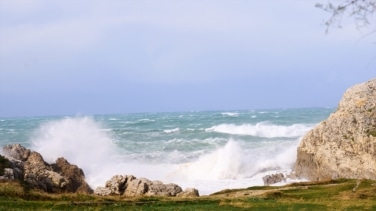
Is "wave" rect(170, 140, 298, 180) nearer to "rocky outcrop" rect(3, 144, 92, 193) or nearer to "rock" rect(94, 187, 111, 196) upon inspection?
"rocky outcrop" rect(3, 144, 92, 193)

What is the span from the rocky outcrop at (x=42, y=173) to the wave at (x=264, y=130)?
47.6 meters

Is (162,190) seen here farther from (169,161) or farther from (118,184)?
(169,161)

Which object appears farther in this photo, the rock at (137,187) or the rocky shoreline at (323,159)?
the rocky shoreline at (323,159)

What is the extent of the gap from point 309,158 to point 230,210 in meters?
20.0

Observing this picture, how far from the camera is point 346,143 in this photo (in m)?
37.2

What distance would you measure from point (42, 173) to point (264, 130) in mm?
58890

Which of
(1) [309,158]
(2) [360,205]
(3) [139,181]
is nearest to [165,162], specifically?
(1) [309,158]

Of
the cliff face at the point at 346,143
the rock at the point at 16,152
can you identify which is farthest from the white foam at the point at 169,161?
the rock at the point at 16,152

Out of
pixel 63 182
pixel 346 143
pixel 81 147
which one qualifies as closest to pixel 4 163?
pixel 63 182

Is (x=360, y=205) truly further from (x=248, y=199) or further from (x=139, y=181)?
(x=139, y=181)

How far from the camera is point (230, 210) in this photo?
20.8m

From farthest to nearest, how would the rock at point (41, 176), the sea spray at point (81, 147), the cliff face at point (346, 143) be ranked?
the sea spray at point (81, 147) < the cliff face at point (346, 143) < the rock at point (41, 176)

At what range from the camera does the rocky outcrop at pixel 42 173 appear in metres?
29.6

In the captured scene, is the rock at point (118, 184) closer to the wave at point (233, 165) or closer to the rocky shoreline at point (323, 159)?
the rocky shoreline at point (323, 159)
